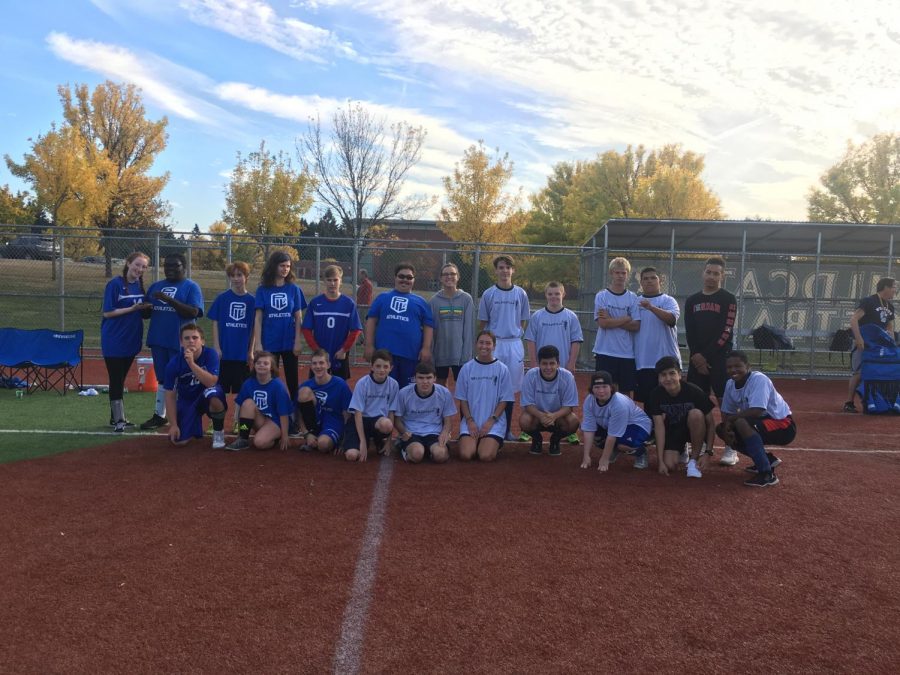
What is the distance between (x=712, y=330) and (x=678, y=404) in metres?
1.00

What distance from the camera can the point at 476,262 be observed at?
13.2 meters

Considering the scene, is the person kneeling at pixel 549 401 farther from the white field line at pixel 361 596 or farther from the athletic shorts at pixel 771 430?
the white field line at pixel 361 596

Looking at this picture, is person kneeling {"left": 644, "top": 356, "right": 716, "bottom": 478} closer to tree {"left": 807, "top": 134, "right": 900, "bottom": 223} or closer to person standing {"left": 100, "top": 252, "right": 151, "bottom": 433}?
person standing {"left": 100, "top": 252, "right": 151, "bottom": 433}

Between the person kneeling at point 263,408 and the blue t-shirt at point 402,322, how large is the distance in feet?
3.57

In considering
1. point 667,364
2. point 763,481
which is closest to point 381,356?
point 667,364

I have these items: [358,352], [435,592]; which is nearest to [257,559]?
[435,592]

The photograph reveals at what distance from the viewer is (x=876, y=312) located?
32.1 ft

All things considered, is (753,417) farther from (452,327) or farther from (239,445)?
(239,445)

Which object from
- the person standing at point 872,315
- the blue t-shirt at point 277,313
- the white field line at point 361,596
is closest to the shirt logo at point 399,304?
the blue t-shirt at point 277,313

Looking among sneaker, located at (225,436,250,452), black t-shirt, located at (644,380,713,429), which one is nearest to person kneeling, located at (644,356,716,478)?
black t-shirt, located at (644,380,713,429)

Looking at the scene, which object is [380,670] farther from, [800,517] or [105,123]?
[105,123]

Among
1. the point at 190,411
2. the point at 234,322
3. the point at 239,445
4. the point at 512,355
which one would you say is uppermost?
the point at 234,322

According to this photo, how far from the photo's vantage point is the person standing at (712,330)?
6492 millimetres

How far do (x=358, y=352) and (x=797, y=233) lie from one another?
10758 millimetres
